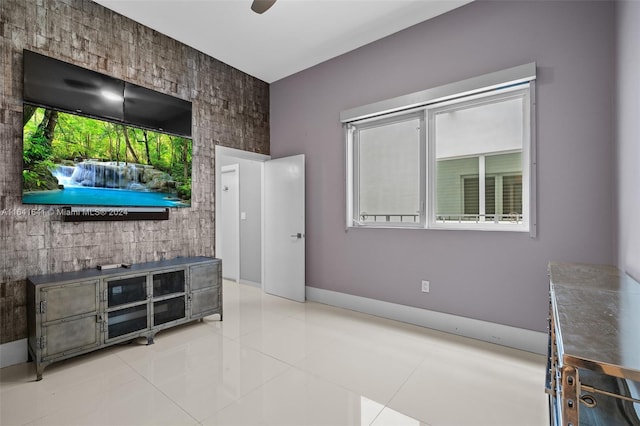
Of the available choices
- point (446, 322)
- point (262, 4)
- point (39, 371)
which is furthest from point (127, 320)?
point (446, 322)

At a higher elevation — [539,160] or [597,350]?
[539,160]

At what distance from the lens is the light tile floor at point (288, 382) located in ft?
5.69

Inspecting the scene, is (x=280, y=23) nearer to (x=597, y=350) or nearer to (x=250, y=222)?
(x=250, y=222)

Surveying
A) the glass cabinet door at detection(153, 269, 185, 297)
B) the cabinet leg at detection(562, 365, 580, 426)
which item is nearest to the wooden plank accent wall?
the glass cabinet door at detection(153, 269, 185, 297)

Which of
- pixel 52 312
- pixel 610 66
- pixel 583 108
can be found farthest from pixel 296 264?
pixel 610 66

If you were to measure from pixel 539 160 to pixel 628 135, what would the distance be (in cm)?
70

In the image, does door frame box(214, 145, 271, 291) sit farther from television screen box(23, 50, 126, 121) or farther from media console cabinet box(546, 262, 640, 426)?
media console cabinet box(546, 262, 640, 426)

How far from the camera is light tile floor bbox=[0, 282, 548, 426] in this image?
174 centimetres

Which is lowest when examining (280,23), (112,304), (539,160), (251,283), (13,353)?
(251,283)

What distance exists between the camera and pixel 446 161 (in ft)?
10.1

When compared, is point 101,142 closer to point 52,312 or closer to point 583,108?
point 52,312

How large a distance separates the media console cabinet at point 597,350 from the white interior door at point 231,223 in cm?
464

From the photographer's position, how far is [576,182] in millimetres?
2350

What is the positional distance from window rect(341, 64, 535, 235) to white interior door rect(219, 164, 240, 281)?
2492 millimetres
